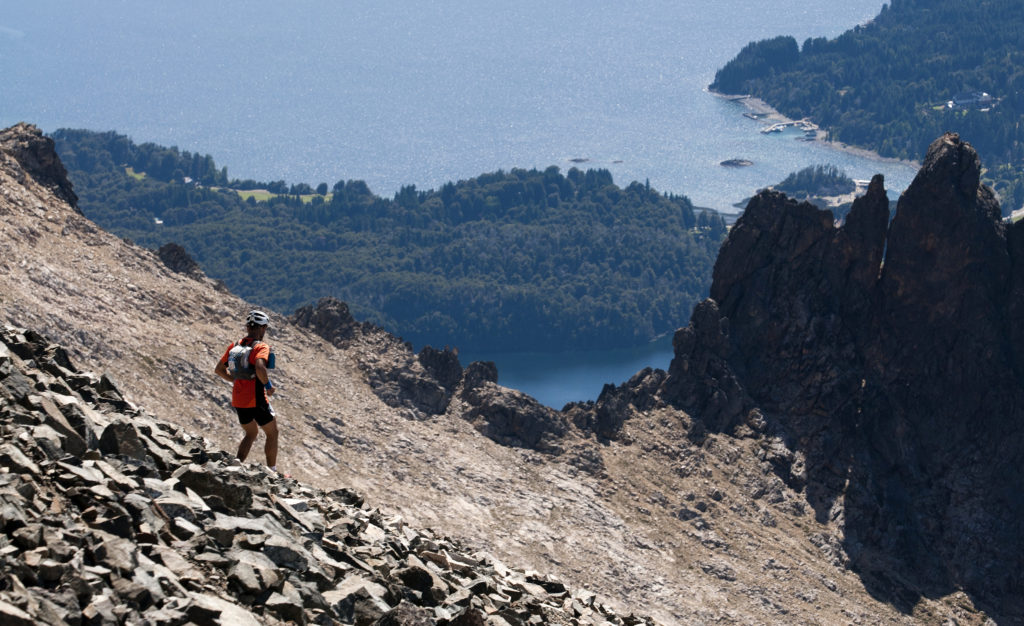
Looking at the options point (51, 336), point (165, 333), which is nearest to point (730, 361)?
point (165, 333)

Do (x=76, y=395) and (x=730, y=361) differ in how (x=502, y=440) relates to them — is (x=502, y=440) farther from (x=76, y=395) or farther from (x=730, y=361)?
(x=76, y=395)

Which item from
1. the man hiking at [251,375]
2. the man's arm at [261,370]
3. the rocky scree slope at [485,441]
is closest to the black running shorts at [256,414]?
the man hiking at [251,375]

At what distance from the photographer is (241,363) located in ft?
94.9

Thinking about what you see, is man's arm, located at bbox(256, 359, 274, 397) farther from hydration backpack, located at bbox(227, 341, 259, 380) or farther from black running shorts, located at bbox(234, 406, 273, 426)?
black running shorts, located at bbox(234, 406, 273, 426)

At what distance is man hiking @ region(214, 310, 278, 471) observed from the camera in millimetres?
28781

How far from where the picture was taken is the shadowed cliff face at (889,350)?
66125 mm

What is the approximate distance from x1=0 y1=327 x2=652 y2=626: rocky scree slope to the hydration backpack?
1.60 m

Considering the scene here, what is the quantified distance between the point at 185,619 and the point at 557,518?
A: 35.7 meters

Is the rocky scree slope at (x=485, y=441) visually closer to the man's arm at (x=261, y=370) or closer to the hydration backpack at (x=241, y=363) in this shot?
the hydration backpack at (x=241, y=363)

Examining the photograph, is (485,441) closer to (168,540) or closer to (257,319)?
(257,319)

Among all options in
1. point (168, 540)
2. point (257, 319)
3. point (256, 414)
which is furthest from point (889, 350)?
point (168, 540)

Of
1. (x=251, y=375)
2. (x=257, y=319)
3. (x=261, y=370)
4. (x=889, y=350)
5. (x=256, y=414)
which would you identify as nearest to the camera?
(x=261, y=370)

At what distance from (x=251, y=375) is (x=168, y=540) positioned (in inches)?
269

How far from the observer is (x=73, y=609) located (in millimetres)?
19094
